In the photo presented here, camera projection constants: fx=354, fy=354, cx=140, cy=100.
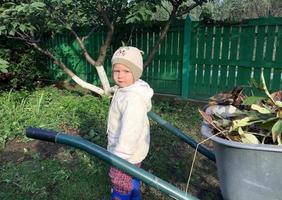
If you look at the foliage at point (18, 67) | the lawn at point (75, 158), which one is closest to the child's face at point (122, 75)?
the lawn at point (75, 158)

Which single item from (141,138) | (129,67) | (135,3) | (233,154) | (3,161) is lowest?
(3,161)

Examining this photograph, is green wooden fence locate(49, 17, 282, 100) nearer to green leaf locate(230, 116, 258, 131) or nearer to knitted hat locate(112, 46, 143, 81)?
knitted hat locate(112, 46, 143, 81)

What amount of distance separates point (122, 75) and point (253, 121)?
105cm

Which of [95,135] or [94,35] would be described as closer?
[95,135]

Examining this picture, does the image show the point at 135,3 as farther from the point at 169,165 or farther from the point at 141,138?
the point at 141,138

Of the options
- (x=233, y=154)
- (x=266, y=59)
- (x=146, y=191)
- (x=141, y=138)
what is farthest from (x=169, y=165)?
(x=266, y=59)

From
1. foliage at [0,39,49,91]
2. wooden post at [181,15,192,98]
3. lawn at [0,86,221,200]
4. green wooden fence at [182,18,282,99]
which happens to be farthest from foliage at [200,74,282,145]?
foliage at [0,39,49,91]

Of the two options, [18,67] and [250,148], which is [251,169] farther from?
[18,67]

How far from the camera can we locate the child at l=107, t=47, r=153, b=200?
7.11 ft

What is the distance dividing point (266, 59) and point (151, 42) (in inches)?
94.7

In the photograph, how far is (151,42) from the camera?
7367 mm

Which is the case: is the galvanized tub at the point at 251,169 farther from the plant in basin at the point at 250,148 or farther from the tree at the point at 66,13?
the tree at the point at 66,13

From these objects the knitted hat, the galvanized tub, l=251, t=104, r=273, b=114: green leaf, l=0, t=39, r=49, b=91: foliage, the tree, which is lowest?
l=0, t=39, r=49, b=91: foliage

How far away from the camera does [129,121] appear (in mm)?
2156
